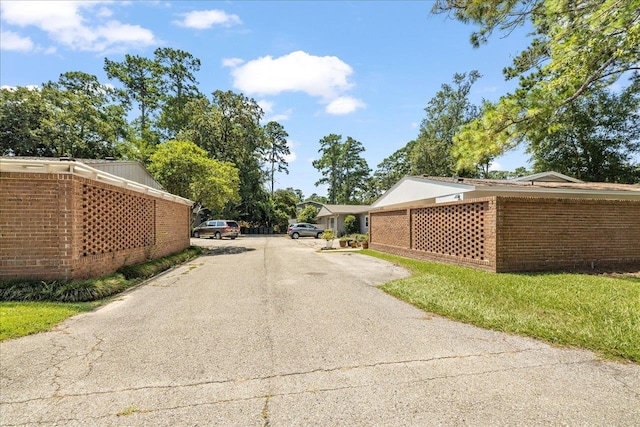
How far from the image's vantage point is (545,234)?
8.62m

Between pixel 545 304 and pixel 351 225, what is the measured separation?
25.2 m

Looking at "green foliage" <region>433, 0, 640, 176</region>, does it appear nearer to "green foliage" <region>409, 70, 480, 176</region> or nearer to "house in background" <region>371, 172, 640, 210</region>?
"house in background" <region>371, 172, 640, 210</region>

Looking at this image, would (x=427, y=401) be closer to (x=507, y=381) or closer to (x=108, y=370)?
(x=507, y=381)

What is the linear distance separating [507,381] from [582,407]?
0.57m

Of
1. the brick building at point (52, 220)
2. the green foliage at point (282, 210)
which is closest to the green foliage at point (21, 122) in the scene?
the green foliage at point (282, 210)

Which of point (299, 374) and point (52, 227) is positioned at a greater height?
point (52, 227)

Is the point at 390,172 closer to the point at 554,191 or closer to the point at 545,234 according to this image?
the point at 554,191

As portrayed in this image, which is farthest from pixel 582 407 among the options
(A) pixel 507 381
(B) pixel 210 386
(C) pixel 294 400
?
(B) pixel 210 386

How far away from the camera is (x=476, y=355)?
3.68 m

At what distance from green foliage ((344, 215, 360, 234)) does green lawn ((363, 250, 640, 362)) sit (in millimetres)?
22028

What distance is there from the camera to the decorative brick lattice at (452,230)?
908 centimetres

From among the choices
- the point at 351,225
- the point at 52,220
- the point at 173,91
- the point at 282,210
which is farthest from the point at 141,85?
the point at 52,220

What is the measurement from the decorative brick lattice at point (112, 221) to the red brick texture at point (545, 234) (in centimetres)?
985

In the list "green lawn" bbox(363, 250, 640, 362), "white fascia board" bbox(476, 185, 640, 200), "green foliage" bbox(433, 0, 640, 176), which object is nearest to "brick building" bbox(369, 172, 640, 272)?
"green lawn" bbox(363, 250, 640, 362)
